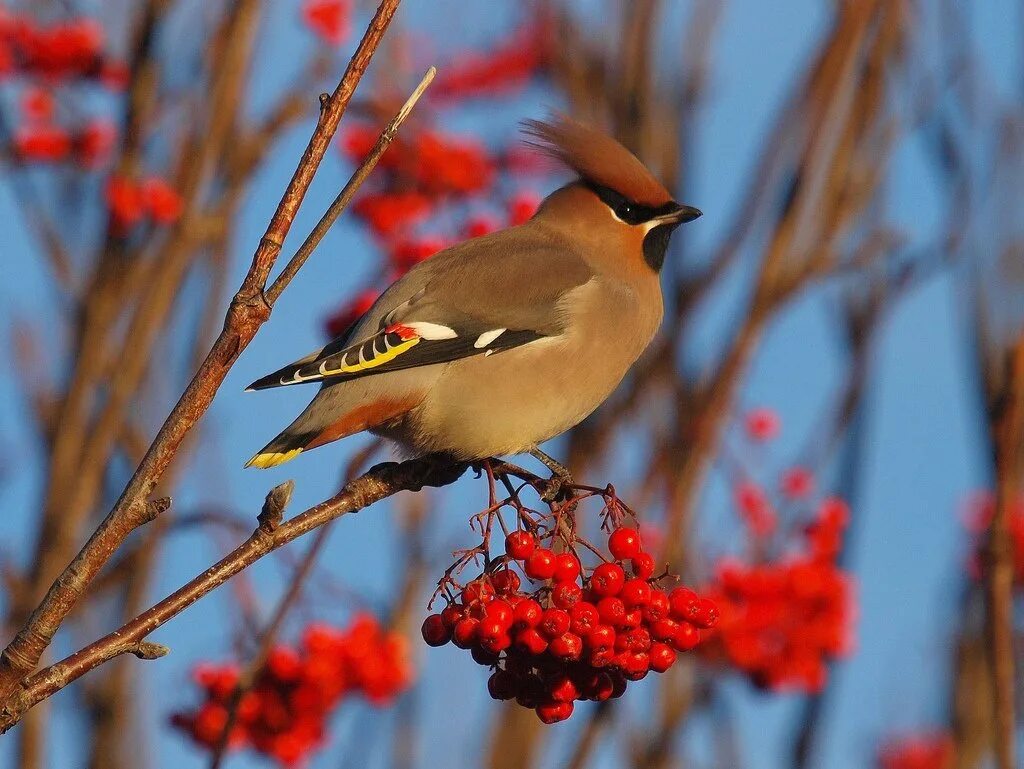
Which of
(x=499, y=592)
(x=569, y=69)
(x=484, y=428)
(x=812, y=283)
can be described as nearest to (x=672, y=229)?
(x=812, y=283)

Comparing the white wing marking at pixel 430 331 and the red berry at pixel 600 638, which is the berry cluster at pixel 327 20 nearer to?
the white wing marking at pixel 430 331

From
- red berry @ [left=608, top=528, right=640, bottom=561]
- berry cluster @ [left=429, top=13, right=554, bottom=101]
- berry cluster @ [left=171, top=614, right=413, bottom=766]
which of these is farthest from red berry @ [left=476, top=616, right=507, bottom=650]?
berry cluster @ [left=429, top=13, right=554, bottom=101]

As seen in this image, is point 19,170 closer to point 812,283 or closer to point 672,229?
point 672,229

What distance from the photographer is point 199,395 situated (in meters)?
1.68

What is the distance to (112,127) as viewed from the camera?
13.6ft

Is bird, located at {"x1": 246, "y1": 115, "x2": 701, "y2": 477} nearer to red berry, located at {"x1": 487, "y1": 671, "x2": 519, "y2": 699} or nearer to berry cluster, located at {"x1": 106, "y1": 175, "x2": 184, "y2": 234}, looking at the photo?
red berry, located at {"x1": 487, "y1": 671, "x2": 519, "y2": 699}

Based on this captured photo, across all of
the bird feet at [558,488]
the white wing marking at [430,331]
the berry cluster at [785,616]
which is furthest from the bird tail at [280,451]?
the berry cluster at [785,616]

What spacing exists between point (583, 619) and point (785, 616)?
71.0 inches

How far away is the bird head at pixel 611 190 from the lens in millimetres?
3256

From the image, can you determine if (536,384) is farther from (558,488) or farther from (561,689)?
(561,689)

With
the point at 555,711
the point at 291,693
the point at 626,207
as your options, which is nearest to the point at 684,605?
the point at 555,711

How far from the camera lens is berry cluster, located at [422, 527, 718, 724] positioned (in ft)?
6.62

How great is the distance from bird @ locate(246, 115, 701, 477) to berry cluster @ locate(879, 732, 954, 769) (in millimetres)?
2395

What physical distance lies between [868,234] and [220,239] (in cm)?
161
